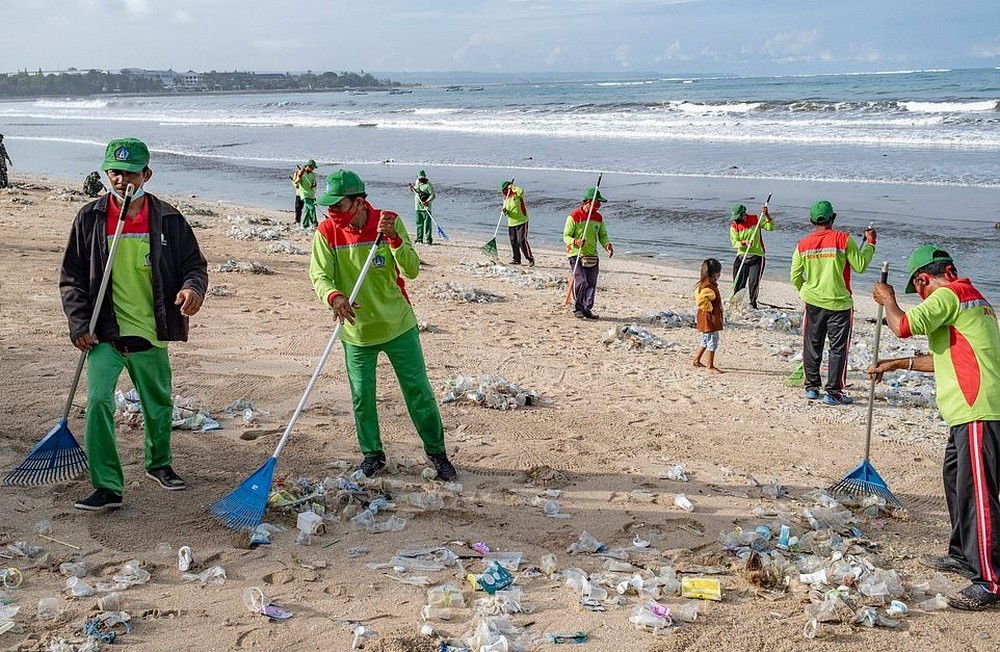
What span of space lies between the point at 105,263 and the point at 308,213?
47.9ft

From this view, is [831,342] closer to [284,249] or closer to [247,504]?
[247,504]

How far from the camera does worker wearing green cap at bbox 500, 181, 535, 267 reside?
1599 centimetres

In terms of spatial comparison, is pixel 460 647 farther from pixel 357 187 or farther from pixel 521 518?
pixel 357 187

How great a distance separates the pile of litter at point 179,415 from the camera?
7184mm

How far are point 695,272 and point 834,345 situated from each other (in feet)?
22.4

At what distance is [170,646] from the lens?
14.1 ft

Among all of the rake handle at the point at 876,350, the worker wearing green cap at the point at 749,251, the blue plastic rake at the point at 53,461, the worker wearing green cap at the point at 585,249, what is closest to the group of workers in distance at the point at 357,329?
the rake handle at the point at 876,350

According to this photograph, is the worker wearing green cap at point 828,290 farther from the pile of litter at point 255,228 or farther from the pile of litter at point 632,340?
the pile of litter at point 255,228

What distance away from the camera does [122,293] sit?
5457 millimetres

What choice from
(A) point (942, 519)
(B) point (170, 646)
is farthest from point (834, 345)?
(B) point (170, 646)

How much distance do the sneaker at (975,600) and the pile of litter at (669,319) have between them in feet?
23.2

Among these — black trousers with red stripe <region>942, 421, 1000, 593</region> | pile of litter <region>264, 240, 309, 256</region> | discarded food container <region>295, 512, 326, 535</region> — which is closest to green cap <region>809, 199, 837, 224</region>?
black trousers with red stripe <region>942, 421, 1000, 593</region>

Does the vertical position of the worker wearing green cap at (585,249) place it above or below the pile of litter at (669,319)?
above

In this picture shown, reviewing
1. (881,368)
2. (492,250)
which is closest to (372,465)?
(881,368)
